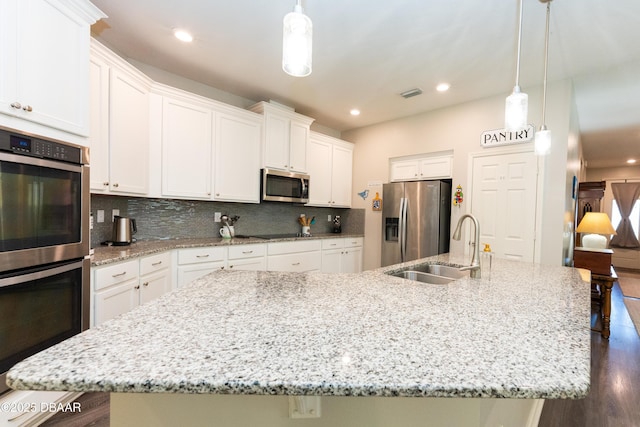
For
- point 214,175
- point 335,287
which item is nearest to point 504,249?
point 335,287

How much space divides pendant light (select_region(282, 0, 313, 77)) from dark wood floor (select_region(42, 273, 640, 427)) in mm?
2142

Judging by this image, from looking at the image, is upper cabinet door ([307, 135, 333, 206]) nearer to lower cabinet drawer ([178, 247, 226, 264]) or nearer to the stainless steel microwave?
the stainless steel microwave

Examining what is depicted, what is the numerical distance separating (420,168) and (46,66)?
382 cm

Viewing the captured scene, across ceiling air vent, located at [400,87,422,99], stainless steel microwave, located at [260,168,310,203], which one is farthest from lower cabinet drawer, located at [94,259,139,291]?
ceiling air vent, located at [400,87,422,99]

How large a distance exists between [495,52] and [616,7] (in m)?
0.73

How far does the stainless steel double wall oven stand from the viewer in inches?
52.7

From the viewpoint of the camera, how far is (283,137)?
3684mm

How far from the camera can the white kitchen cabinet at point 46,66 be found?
4.38 feet

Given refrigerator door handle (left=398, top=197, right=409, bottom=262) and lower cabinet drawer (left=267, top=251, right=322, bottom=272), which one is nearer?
lower cabinet drawer (left=267, top=251, right=322, bottom=272)

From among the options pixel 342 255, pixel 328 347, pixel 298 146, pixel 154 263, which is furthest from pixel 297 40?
pixel 342 255

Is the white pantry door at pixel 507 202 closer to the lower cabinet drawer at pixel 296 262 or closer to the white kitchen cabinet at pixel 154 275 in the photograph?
the lower cabinet drawer at pixel 296 262

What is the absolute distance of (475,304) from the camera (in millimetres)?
1084

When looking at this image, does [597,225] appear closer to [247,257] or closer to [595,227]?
[595,227]

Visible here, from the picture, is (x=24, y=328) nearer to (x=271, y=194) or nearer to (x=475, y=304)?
(x=475, y=304)
